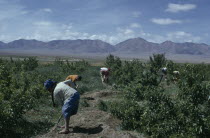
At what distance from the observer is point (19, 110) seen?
7527 mm

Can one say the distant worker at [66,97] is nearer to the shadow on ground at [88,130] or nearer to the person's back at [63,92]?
the person's back at [63,92]

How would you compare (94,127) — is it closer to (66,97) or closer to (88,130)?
(88,130)

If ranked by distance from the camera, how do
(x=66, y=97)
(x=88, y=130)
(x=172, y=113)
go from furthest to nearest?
1. (x=172, y=113)
2. (x=88, y=130)
3. (x=66, y=97)

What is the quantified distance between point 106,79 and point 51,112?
870 cm

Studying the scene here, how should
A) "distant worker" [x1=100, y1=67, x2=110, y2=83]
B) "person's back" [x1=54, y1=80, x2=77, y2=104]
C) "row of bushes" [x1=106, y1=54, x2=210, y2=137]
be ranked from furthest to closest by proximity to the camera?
"distant worker" [x1=100, y1=67, x2=110, y2=83]
"person's back" [x1=54, y1=80, x2=77, y2=104]
"row of bushes" [x1=106, y1=54, x2=210, y2=137]

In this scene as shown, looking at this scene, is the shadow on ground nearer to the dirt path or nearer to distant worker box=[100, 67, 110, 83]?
the dirt path

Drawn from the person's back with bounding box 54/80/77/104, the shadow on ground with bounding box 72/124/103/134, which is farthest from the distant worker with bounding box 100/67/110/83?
the person's back with bounding box 54/80/77/104

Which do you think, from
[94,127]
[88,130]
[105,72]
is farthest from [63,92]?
[105,72]

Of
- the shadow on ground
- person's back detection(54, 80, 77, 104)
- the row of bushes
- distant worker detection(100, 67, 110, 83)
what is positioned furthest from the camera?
distant worker detection(100, 67, 110, 83)

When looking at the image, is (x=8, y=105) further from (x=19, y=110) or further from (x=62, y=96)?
(x=62, y=96)

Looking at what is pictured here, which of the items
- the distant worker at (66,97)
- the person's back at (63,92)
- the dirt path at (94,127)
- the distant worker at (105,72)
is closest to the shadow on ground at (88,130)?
the dirt path at (94,127)

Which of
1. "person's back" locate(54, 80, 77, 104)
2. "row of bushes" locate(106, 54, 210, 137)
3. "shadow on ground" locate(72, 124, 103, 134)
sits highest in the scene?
"person's back" locate(54, 80, 77, 104)

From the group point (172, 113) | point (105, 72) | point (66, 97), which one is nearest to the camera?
point (66, 97)

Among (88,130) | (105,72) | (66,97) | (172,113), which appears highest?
(66,97)
